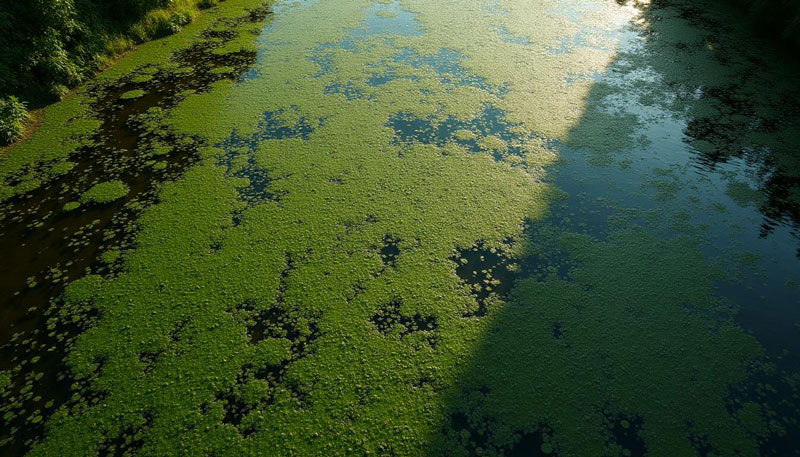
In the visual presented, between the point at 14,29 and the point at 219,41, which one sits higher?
the point at 14,29

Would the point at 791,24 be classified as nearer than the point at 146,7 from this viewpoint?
Yes

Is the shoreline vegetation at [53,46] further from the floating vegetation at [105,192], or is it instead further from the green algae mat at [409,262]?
the floating vegetation at [105,192]

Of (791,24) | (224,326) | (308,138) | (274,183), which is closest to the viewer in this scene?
(224,326)

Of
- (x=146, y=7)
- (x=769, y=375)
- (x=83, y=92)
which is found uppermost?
(x=146, y=7)

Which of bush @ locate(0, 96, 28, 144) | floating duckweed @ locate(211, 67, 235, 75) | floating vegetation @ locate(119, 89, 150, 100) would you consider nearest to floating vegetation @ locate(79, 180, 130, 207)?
bush @ locate(0, 96, 28, 144)

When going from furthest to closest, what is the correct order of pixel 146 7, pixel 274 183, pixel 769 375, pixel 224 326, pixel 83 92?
pixel 146 7 → pixel 83 92 → pixel 274 183 → pixel 224 326 → pixel 769 375

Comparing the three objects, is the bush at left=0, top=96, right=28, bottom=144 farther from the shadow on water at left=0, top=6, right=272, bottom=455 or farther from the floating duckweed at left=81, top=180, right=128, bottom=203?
the floating duckweed at left=81, top=180, right=128, bottom=203

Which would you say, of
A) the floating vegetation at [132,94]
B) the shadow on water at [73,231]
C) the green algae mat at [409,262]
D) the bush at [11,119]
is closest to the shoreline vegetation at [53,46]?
the bush at [11,119]

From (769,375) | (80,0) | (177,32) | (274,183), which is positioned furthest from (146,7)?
(769,375)

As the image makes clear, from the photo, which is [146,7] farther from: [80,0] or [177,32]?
[80,0]
